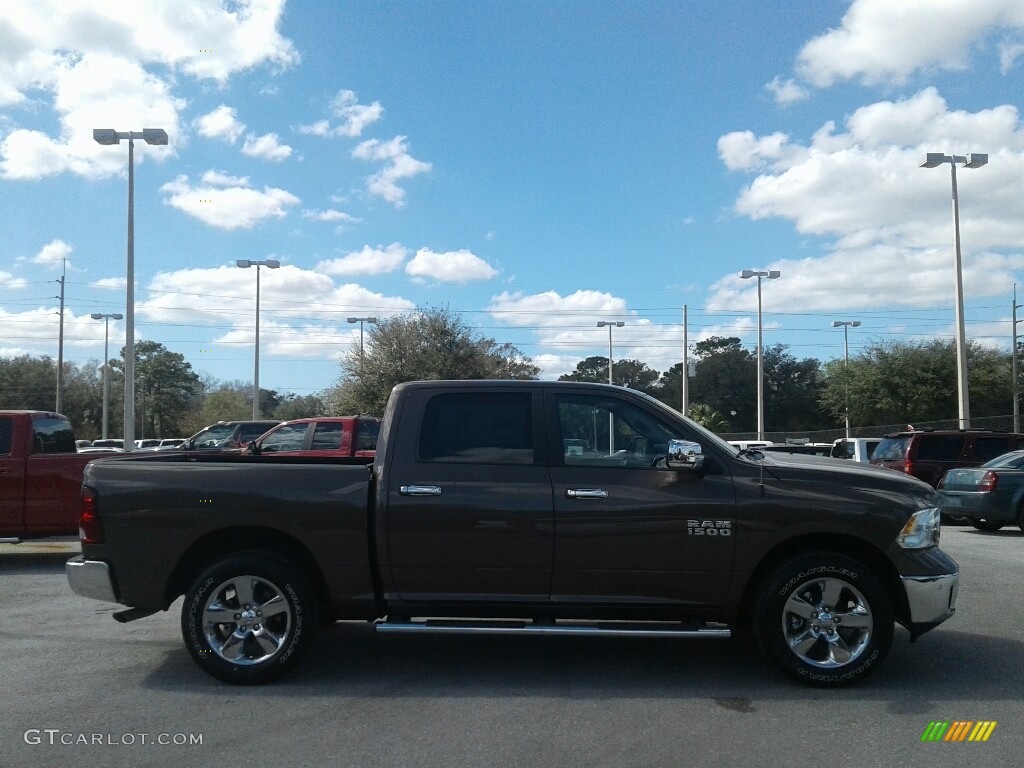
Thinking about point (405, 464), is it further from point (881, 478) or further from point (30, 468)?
point (30, 468)

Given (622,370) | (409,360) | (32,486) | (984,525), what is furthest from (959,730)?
(622,370)

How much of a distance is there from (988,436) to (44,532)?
17417 millimetres

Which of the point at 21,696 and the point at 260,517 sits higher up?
the point at 260,517

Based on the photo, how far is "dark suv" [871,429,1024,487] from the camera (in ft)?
62.8

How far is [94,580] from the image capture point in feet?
20.8

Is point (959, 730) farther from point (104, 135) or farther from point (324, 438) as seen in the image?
point (104, 135)

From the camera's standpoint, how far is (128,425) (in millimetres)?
24688

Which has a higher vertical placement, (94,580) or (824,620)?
(94,580)

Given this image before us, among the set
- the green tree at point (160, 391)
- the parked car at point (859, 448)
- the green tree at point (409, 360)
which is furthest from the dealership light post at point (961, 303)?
the green tree at point (160, 391)

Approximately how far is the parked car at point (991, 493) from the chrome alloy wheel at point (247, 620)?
1273 centimetres

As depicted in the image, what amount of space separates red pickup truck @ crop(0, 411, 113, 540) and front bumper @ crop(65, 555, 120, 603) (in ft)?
17.1

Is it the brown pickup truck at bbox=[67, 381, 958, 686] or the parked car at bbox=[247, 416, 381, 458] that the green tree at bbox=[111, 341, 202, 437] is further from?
the brown pickup truck at bbox=[67, 381, 958, 686]

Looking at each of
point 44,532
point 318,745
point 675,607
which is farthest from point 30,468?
point 675,607

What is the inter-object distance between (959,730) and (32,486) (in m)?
10.2
